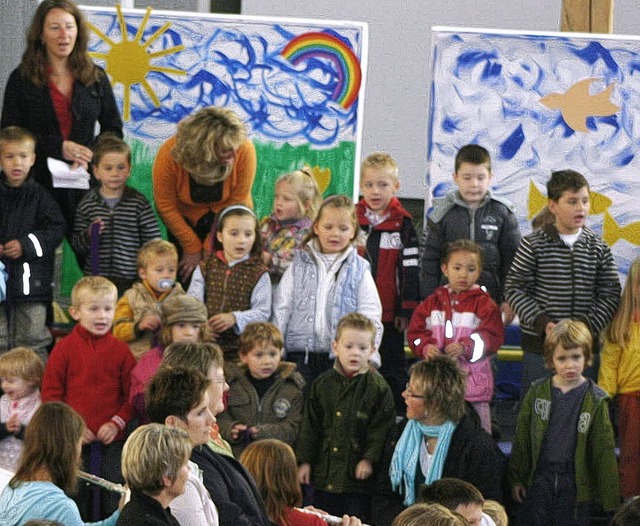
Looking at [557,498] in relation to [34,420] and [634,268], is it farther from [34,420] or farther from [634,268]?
[34,420]

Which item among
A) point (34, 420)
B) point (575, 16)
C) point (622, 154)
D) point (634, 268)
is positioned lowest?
point (34, 420)

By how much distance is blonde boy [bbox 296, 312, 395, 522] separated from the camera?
7277mm

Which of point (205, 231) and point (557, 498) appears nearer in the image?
point (557, 498)

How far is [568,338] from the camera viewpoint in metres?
7.37

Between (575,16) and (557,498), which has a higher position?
(575,16)

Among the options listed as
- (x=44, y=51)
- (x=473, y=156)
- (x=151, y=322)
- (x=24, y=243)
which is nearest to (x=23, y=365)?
(x=151, y=322)

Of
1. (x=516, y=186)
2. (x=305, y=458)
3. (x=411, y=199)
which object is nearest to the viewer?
(x=305, y=458)

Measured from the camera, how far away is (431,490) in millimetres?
5789

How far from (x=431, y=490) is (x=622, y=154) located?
151 inches

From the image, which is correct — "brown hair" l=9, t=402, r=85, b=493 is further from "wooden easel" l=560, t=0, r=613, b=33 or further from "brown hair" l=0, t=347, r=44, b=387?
"wooden easel" l=560, t=0, r=613, b=33

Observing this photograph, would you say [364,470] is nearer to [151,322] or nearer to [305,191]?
[151,322]

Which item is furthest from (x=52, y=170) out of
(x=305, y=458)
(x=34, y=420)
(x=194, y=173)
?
(x=34, y=420)

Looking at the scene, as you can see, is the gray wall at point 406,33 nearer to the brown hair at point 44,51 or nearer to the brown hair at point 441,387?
the brown hair at point 44,51

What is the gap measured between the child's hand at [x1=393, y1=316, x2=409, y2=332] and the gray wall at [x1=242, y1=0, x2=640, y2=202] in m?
5.03
